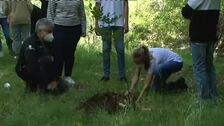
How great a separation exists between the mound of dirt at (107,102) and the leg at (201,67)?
0.85m

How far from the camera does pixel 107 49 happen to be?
27.9 ft

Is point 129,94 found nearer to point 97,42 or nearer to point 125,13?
point 125,13

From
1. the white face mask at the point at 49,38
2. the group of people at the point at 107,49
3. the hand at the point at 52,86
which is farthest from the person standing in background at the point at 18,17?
the hand at the point at 52,86

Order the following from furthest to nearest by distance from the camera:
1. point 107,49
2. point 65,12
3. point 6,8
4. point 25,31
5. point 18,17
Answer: point 25,31 → point 6,8 → point 18,17 → point 107,49 → point 65,12

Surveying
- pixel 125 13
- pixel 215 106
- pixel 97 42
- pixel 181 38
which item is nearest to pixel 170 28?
pixel 181 38

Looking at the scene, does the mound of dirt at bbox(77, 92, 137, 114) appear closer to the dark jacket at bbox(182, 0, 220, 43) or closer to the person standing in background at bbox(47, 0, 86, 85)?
the dark jacket at bbox(182, 0, 220, 43)

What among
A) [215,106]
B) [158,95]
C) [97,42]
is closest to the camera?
[215,106]

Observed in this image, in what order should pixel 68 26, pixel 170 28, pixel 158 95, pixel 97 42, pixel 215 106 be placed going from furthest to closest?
pixel 170 28 < pixel 97 42 < pixel 68 26 < pixel 158 95 < pixel 215 106

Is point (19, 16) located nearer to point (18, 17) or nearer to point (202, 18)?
point (18, 17)

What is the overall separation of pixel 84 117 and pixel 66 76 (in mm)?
2450

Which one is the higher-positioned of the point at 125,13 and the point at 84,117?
the point at 125,13

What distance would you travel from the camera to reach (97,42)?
1291 cm

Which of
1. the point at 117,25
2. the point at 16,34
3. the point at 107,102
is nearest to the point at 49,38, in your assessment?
the point at 117,25

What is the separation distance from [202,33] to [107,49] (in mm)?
2525
